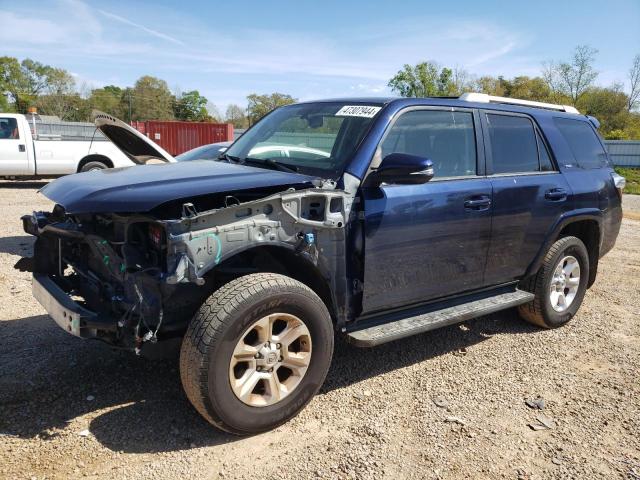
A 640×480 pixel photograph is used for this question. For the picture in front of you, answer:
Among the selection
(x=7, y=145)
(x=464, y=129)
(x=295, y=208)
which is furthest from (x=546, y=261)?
(x=7, y=145)

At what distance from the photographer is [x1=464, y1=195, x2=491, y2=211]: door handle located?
12.6 feet

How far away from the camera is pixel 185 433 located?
299 cm

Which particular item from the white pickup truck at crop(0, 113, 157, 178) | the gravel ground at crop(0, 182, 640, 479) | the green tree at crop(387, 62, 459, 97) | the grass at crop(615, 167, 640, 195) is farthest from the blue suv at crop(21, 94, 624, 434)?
the green tree at crop(387, 62, 459, 97)

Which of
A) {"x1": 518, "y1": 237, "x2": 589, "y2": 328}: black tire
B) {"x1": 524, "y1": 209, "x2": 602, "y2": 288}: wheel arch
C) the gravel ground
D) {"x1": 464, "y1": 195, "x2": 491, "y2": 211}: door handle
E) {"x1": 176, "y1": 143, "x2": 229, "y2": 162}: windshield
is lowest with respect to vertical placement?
the gravel ground

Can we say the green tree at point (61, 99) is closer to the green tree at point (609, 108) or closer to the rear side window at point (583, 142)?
the green tree at point (609, 108)

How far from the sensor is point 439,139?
3.89 m

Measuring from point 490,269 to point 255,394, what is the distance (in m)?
2.18

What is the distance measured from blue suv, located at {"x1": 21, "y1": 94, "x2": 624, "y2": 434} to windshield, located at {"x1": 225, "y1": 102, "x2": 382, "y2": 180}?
0.05 ft

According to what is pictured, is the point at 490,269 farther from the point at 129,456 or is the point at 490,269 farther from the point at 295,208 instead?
the point at 129,456

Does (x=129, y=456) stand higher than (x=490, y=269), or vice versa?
(x=490, y=269)

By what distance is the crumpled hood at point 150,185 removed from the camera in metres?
2.76

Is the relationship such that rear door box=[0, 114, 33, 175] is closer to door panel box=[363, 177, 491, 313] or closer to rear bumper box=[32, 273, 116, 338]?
rear bumper box=[32, 273, 116, 338]

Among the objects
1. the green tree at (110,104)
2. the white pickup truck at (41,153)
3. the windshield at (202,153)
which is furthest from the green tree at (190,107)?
the windshield at (202,153)

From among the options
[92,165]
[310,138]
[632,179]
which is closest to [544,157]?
[310,138]
